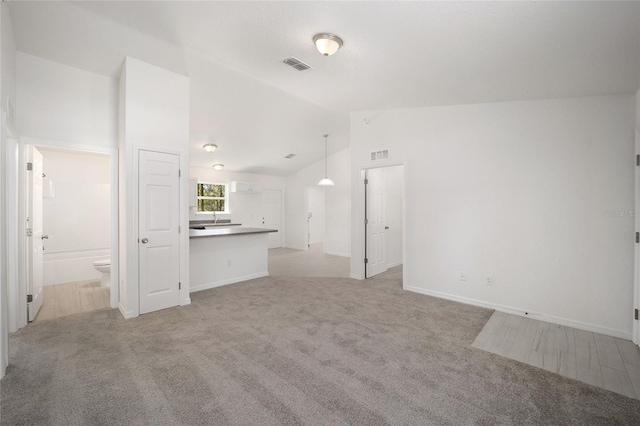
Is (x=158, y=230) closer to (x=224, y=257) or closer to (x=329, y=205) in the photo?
(x=224, y=257)

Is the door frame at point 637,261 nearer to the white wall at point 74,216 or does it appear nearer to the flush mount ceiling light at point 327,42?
the flush mount ceiling light at point 327,42

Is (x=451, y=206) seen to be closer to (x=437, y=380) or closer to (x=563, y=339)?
(x=563, y=339)

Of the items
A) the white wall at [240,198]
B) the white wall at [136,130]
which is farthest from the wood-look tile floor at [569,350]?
the white wall at [240,198]

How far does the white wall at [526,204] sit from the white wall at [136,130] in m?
3.23

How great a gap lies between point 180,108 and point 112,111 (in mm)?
853

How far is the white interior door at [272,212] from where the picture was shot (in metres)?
9.43

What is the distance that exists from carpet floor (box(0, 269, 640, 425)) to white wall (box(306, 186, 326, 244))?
6.90m

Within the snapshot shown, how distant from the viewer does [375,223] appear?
5.69m

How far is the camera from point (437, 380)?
2.23 m

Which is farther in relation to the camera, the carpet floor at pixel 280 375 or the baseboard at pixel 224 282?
the baseboard at pixel 224 282

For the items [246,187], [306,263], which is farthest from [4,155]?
[246,187]

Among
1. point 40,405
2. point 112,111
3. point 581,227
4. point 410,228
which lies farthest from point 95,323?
point 581,227

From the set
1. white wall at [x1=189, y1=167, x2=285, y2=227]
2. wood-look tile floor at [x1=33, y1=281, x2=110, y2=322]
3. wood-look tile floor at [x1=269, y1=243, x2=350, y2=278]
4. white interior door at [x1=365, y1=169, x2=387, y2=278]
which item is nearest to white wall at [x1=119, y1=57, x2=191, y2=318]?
wood-look tile floor at [x1=33, y1=281, x2=110, y2=322]

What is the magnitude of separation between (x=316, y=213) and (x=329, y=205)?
2.12 metres
